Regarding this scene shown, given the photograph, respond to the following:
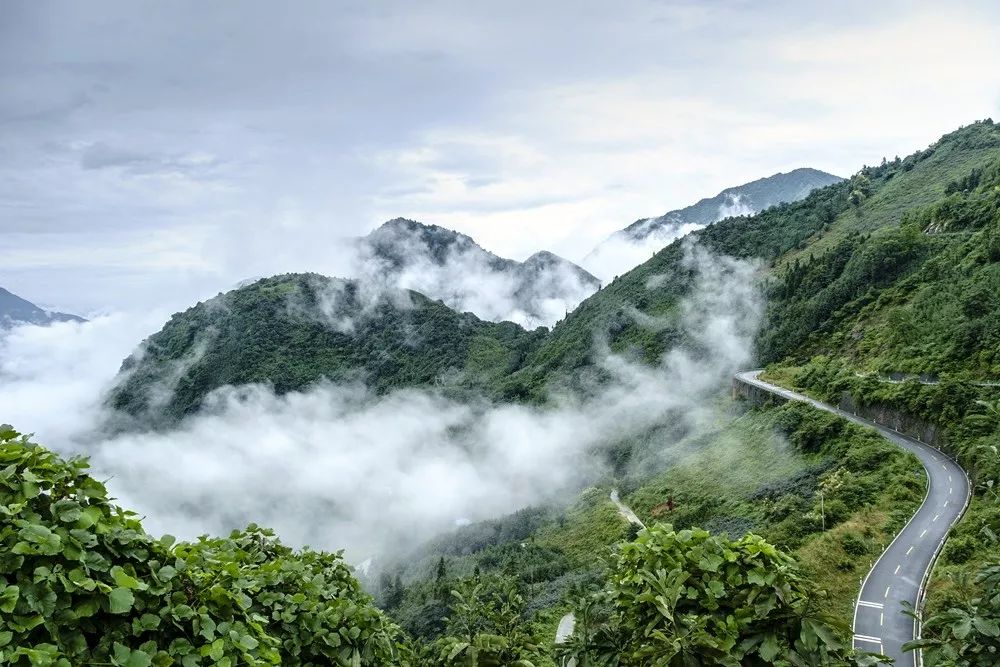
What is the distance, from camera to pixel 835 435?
54.8m

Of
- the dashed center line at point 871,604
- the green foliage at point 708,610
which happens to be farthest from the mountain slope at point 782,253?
the green foliage at point 708,610

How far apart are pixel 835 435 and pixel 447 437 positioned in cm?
10710

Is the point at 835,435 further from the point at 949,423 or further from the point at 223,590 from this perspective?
the point at 223,590

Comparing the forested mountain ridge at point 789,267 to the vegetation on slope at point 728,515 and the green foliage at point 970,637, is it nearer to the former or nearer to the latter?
the vegetation on slope at point 728,515

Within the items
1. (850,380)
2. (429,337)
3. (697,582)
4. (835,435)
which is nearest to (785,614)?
(697,582)

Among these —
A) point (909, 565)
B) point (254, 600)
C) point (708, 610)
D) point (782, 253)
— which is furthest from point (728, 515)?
point (782, 253)

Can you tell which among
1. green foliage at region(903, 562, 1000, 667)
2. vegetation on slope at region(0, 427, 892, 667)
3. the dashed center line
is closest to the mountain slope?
the dashed center line

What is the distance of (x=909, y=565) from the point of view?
33375mm

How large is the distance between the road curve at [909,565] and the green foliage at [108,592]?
23.9 metres

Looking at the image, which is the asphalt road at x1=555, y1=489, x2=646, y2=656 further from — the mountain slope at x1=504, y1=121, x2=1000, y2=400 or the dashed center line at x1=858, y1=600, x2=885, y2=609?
the mountain slope at x1=504, y1=121, x2=1000, y2=400

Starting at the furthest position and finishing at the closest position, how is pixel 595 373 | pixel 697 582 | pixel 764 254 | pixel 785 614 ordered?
1. pixel 764 254
2. pixel 595 373
3. pixel 697 582
4. pixel 785 614

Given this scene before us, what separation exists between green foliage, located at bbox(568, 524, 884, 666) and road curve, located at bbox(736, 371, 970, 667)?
708 inches

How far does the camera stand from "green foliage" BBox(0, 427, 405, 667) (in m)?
5.85

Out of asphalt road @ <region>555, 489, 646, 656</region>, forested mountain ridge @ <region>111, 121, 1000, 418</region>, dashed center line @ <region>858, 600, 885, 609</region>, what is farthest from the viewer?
forested mountain ridge @ <region>111, 121, 1000, 418</region>
